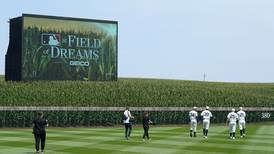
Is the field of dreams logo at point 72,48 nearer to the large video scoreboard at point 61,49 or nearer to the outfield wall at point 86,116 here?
the large video scoreboard at point 61,49

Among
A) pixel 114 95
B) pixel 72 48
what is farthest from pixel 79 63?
pixel 114 95

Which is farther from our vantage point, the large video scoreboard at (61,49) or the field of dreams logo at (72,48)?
the field of dreams logo at (72,48)

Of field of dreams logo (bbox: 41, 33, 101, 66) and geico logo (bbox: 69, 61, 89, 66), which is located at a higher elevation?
field of dreams logo (bbox: 41, 33, 101, 66)

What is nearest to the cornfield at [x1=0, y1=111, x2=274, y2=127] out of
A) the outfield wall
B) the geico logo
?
the outfield wall

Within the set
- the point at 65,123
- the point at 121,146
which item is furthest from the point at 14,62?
the point at 121,146

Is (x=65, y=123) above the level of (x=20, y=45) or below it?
below

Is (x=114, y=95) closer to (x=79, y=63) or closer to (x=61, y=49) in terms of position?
(x=79, y=63)

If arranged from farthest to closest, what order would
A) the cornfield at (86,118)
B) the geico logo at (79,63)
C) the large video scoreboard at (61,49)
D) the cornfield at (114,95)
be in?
the geico logo at (79,63)
the large video scoreboard at (61,49)
the cornfield at (114,95)
the cornfield at (86,118)

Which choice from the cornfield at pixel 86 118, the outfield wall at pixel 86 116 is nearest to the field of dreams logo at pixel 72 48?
the outfield wall at pixel 86 116

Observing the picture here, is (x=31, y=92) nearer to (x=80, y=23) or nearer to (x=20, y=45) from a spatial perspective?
(x=20, y=45)

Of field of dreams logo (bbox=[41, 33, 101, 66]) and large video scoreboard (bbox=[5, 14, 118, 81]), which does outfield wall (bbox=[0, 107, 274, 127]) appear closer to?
large video scoreboard (bbox=[5, 14, 118, 81])

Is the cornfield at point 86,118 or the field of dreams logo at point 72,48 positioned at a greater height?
the field of dreams logo at point 72,48

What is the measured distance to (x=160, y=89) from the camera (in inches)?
2869

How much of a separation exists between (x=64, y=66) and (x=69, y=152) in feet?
129
